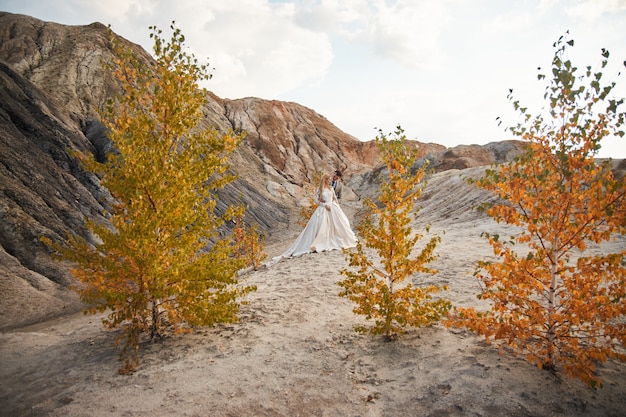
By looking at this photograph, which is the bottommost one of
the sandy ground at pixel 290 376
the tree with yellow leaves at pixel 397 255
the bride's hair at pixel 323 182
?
the sandy ground at pixel 290 376

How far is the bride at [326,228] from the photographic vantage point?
11969mm

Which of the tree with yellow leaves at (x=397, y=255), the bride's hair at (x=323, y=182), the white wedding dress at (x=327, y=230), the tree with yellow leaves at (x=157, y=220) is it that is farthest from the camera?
the bride's hair at (x=323, y=182)

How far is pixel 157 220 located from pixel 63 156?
11.2 metres

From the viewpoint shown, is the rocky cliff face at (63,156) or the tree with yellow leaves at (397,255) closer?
the tree with yellow leaves at (397,255)

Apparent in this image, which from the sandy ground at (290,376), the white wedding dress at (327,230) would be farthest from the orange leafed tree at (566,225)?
the white wedding dress at (327,230)

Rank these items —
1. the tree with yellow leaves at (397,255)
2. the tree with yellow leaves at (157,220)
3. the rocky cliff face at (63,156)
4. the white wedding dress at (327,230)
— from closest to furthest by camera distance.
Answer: the tree with yellow leaves at (157,220) → the tree with yellow leaves at (397,255) → the rocky cliff face at (63,156) → the white wedding dress at (327,230)

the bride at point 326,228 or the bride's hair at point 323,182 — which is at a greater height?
the bride's hair at point 323,182

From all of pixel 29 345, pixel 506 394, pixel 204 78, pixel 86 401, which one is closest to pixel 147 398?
pixel 86 401

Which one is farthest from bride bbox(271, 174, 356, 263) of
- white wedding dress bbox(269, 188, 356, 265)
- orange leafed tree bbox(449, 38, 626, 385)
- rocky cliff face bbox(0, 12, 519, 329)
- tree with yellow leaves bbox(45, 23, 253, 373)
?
orange leafed tree bbox(449, 38, 626, 385)

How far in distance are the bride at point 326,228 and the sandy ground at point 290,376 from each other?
18.3 feet

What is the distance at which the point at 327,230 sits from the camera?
12.1 metres

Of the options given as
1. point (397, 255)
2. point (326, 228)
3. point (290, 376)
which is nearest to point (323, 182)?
point (326, 228)

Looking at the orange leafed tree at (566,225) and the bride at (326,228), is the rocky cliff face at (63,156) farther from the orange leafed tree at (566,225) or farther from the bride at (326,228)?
the bride at (326,228)

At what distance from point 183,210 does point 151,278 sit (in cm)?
103
